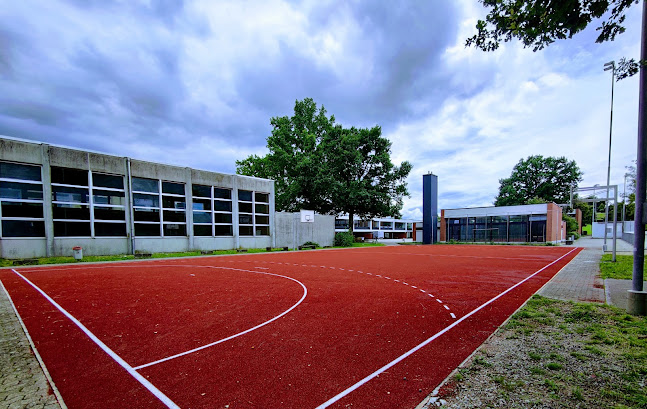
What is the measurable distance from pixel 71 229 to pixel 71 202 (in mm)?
1636

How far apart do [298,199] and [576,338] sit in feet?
108

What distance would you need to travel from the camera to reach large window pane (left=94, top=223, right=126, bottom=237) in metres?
18.7

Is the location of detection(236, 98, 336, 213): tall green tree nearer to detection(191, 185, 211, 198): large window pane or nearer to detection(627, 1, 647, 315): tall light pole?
detection(191, 185, 211, 198): large window pane

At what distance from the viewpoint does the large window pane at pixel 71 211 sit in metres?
17.3

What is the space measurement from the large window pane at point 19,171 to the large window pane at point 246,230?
13301mm

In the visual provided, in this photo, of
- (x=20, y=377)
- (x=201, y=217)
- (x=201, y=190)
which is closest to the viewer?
(x=20, y=377)

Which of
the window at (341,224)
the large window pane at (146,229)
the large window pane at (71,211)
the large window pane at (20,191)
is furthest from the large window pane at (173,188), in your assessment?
the window at (341,224)

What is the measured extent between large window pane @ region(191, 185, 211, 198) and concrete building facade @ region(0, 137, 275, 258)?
0.6 inches

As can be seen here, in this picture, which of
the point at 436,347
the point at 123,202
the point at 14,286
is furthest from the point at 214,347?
the point at 123,202

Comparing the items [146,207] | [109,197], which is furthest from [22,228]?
[146,207]

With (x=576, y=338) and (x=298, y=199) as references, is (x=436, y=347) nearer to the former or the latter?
(x=576, y=338)

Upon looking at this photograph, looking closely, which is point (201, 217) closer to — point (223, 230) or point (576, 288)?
point (223, 230)

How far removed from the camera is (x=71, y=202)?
58.4ft

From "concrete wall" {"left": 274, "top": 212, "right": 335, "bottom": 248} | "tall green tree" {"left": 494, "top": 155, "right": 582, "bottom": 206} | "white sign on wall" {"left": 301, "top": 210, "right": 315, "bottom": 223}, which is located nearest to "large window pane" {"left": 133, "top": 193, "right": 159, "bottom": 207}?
"concrete wall" {"left": 274, "top": 212, "right": 335, "bottom": 248}
